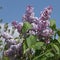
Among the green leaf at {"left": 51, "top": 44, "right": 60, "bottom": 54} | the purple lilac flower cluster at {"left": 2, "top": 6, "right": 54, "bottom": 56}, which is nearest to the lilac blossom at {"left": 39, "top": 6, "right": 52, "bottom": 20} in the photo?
the purple lilac flower cluster at {"left": 2, "top": 6, "right": 54, "bottom": 56}

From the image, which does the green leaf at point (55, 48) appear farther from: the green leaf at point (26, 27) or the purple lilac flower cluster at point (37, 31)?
the green leaf at point (26, 27)

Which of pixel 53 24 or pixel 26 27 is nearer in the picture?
pixel 26 27

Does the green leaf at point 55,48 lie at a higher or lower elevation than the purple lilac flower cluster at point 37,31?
lower

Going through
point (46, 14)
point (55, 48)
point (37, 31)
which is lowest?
point (55, 48)

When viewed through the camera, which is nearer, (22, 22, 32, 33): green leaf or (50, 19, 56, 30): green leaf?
(22, 22, 32, 33): green leaf

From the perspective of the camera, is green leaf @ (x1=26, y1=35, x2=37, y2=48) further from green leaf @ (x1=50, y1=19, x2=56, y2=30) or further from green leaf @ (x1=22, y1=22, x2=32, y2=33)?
green leaf @ (x1=50, y1=19, x2=56, y2=30)

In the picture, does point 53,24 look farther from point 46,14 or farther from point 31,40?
point 31,40

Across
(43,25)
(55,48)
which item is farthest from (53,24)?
(55,48)

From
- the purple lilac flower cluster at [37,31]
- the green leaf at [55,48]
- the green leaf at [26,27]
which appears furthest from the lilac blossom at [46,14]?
the green leaf at [55,48]

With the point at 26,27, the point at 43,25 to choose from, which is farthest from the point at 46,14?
the point at 26,27

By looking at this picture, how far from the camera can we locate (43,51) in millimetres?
2645

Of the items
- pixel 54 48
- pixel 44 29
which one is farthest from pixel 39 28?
pixel 54 48

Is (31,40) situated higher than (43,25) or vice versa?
(43,25)

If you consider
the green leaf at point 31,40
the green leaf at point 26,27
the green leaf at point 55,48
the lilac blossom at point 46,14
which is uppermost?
the lilac blossom at point 46,14
